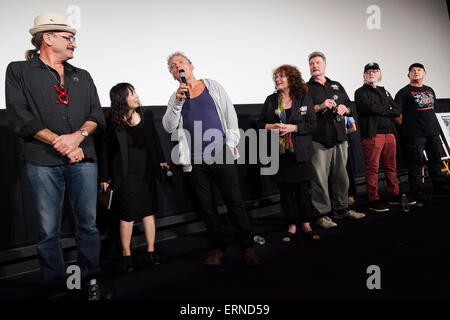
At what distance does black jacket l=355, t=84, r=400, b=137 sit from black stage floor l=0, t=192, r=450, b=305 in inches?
41.0

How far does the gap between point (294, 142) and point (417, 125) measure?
2.06m

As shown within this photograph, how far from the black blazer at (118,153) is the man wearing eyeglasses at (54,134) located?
45 cm

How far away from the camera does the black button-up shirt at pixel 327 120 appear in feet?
9.87

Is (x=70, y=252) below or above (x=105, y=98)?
below

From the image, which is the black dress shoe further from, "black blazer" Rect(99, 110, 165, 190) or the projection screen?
the projection screen

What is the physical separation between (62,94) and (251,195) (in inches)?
99.5

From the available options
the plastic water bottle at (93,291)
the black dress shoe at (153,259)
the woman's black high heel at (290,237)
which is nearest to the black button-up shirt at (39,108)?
the plastic water bottle at (93,291)

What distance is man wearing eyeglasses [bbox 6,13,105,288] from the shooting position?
176 cm

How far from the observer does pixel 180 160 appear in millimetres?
2229

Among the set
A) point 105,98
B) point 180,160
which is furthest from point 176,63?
point 105,98

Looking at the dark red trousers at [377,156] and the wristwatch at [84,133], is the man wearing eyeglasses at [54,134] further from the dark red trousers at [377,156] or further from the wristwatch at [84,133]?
the dark red trousers at [377,156]

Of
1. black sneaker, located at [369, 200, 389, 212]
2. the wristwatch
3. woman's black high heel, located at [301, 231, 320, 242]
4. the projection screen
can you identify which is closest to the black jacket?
black sneaker, located at [369, 200, 389, 212]

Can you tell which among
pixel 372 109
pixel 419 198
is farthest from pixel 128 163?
pixel 419 198
